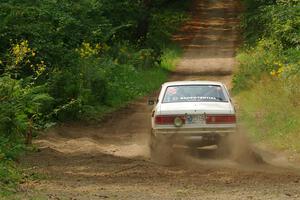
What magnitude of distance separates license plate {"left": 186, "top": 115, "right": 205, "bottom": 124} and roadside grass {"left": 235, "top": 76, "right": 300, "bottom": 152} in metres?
2.56

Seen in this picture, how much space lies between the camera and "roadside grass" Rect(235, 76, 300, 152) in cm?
1712

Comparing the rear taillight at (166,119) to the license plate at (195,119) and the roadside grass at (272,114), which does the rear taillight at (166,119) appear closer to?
the license plate at (195,119)

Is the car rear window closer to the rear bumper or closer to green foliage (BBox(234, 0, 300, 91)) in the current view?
the rear bumper

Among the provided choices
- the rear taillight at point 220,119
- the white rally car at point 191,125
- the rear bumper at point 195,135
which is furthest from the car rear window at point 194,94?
the rear bumper at point 195,135

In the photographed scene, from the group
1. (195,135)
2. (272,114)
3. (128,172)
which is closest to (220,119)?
(195,135)

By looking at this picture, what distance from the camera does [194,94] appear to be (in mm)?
15453

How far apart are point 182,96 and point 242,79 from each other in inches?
458

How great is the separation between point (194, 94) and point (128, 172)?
3.22 meters

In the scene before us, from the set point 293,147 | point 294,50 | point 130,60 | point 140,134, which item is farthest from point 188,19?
point 293,147

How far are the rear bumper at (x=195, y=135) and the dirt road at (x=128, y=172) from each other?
0.40m

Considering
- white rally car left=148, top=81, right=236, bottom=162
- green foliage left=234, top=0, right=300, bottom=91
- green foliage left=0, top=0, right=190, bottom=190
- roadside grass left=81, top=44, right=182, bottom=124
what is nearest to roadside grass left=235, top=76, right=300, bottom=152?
green foliage left=234, top=0, right=300, bottom=91

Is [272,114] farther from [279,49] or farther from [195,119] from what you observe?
[279,49]

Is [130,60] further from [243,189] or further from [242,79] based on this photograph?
[243,189]

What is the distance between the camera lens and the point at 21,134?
14.6 m
